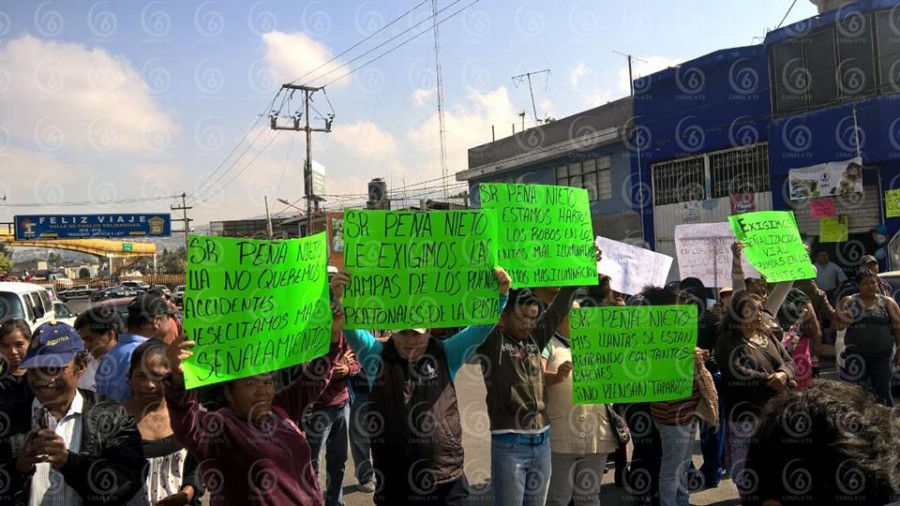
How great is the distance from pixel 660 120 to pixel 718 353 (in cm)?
1696

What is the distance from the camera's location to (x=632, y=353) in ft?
13.9

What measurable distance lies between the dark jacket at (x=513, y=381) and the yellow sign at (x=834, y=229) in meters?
13.7

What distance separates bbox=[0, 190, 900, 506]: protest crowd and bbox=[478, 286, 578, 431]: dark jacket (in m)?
0.01

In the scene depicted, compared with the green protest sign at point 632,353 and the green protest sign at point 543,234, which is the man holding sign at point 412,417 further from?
the green protest sign at point 632,353

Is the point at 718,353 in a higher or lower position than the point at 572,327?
lower

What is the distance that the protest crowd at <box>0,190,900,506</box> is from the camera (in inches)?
75.2

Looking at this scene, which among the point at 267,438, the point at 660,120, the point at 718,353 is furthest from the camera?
the point at 660,120

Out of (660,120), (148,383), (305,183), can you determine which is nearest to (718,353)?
(148,383)

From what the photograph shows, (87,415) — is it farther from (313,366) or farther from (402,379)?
(402,379)

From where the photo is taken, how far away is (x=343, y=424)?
5227 mm

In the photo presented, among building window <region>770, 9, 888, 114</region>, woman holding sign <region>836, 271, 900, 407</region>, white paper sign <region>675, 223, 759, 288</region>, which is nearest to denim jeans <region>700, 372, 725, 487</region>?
white paper sign <region>675, 223, 759, 288</region>

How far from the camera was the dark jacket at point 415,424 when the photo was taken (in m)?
3.27

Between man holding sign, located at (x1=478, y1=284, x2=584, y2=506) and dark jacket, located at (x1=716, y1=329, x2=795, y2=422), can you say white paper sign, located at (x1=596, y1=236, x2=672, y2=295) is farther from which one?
man holding sign, located at (x1=478, y1=284, x2=584, y2=506)

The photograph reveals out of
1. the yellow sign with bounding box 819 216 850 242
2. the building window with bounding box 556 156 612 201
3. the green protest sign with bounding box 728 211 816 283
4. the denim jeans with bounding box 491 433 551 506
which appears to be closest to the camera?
the denim jeans with bounding box 491 433 551 506
